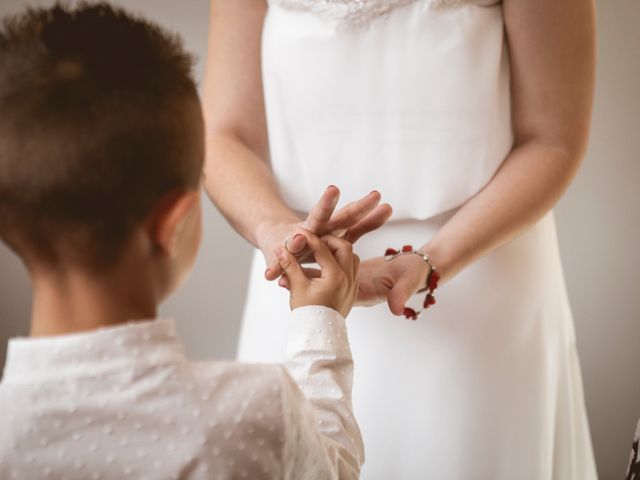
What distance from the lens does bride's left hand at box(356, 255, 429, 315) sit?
1.03 m

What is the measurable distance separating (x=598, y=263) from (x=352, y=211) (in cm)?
111

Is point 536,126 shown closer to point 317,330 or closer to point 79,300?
point 317,330

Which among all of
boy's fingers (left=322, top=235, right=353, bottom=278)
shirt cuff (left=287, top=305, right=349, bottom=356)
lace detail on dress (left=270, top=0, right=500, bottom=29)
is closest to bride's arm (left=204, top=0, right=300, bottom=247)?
lace detail on dress (left=270, top=0, right=500, bottom=29)

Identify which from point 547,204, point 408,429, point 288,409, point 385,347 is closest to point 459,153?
point 547,204

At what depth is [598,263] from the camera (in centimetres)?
193

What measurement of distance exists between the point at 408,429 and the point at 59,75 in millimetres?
822

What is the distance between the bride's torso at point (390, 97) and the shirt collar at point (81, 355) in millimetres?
596

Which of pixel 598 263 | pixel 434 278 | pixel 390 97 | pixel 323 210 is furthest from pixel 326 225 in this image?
pixel 598 263

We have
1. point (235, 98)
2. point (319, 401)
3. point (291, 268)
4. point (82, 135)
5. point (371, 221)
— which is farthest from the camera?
point (235, 98)

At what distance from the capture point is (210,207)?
201 cm

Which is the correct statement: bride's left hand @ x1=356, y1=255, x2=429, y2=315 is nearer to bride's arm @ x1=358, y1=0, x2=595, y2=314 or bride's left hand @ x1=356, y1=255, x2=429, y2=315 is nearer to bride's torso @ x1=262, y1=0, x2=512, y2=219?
bride's arm @ x1=358, y1=0, x2=595, y2=314

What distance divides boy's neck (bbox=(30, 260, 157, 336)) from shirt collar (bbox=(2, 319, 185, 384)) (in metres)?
0.02

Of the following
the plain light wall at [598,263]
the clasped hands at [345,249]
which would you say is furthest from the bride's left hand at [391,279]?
the plain light wall at [598,263]

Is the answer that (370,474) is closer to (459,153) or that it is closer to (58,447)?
(459,153)
